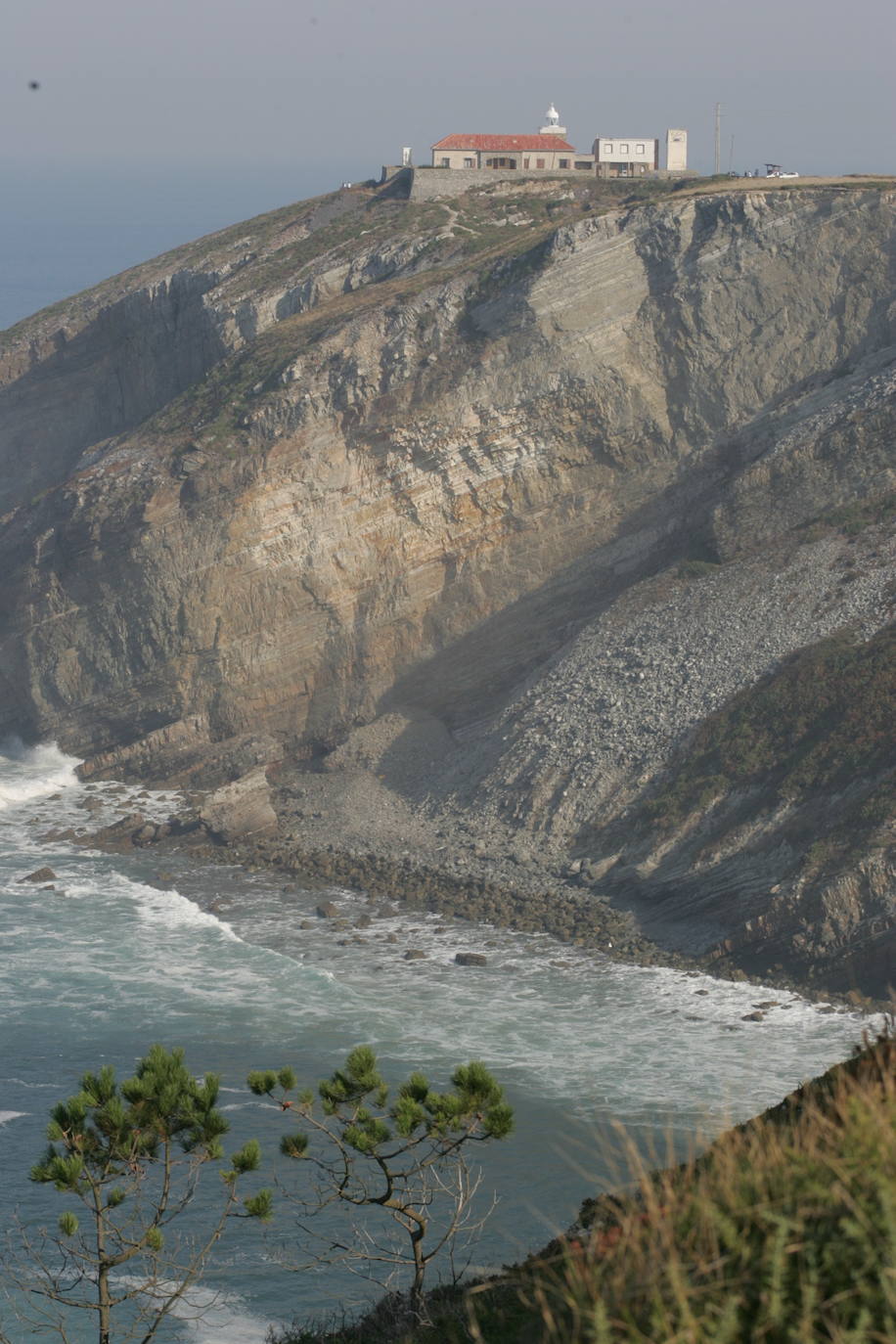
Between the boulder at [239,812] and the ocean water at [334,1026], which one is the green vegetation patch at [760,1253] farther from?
the boulder at [239,812]

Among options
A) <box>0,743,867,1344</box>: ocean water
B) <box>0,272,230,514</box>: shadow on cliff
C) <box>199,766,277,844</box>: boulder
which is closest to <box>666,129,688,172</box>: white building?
<box>0,272,230,514</box>: shadow on cliff

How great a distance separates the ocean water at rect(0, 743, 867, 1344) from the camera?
26.3m

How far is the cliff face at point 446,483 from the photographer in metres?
53.0

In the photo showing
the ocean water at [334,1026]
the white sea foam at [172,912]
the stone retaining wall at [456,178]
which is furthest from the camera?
the stone retaining wall at [456,178]

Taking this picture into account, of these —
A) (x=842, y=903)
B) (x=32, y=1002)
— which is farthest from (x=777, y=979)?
(x=32, y=1002)

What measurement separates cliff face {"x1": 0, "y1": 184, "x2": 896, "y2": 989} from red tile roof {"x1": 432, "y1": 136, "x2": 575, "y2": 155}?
17.7 m

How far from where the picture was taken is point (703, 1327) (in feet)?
26.7

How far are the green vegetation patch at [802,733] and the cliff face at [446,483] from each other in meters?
8.97

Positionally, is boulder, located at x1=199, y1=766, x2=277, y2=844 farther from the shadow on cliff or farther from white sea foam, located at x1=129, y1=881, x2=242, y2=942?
the shadow on cliff

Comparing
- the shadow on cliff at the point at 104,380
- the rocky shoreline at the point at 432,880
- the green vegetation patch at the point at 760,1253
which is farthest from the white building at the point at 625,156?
the green vegetation patch at the point at 760,1253

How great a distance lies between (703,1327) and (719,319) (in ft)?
168

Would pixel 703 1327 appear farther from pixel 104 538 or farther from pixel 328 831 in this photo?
pixel 104 538

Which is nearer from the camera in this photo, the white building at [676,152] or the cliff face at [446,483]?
the cliff face at [446,483]

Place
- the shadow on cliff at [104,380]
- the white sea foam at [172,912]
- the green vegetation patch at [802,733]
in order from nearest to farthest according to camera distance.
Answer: the green vegetation patch at [802,733] < the white sea foam at [172,912] < the shadow on cliff at [104,380]
